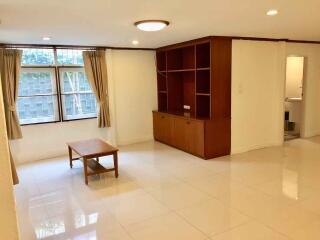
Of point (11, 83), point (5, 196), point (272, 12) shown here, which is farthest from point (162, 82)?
point (5, 196)

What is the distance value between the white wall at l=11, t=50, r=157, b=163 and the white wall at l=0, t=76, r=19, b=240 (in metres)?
4.32

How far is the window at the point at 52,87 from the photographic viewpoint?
16.2 feet

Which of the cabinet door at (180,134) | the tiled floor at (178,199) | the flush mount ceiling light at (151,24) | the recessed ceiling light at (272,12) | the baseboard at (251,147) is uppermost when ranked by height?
the recessed ceiling light at (272,12)

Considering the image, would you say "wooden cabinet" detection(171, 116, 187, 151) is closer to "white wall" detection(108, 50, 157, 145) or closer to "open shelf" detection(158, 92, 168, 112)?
"open shelf" detection(158, 92, 168, 112)

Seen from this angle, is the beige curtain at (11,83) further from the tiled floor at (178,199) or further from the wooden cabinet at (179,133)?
the wooden cabinet at (179,133)

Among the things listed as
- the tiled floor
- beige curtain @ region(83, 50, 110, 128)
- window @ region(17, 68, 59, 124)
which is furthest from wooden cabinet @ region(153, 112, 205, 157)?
window @ region(17, 68, 59, 124)

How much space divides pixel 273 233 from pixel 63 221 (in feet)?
6.94

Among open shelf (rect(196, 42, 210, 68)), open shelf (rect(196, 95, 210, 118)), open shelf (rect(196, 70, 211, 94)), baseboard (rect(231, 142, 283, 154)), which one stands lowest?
baseboard (rect(231, 142, 283, 154))

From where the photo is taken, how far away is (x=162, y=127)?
5965 mm

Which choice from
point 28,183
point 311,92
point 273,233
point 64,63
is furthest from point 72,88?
point 311,92

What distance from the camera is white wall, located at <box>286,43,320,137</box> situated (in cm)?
585

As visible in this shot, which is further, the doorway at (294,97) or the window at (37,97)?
the doorway at (294,97)

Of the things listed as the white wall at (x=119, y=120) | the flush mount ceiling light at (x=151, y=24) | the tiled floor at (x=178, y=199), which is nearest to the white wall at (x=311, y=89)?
the tiled floor at (x=178, y=199)

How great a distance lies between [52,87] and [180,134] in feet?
8.82
